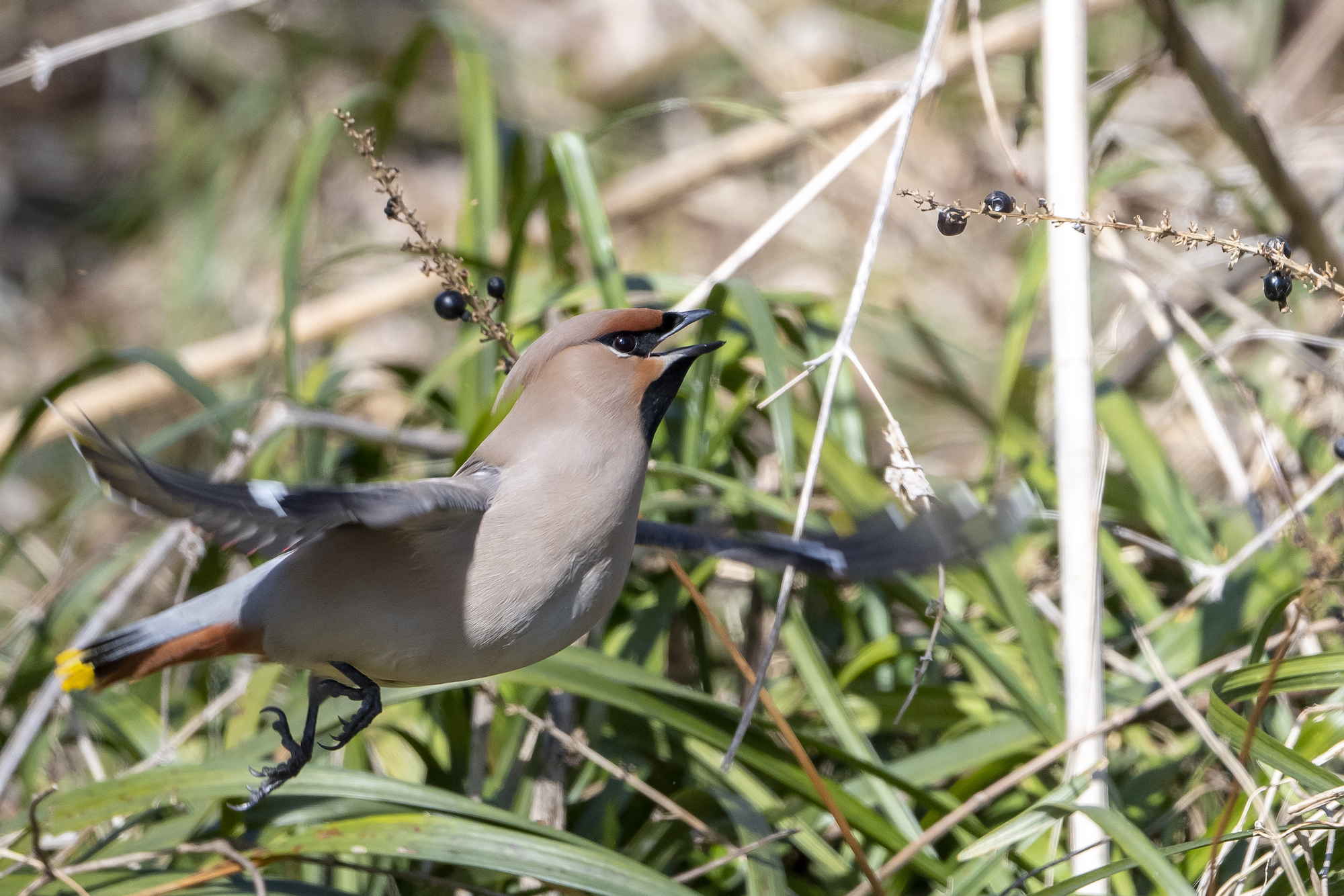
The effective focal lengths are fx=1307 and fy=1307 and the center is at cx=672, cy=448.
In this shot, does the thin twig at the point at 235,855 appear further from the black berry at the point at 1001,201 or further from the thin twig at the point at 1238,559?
the thin twig at the point at 1238,559

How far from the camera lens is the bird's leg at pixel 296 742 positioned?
221 centimetres

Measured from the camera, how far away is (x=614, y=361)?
220 cm

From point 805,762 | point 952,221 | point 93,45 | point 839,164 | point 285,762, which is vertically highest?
point 93,45

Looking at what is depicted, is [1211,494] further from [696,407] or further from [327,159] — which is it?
[327,159]

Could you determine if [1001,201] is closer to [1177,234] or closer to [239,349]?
[1177,234]

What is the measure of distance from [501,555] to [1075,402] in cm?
102

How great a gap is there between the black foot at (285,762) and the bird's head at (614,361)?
71cm

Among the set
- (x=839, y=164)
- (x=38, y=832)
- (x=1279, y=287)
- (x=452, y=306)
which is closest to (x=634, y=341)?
(x=452, y=306)

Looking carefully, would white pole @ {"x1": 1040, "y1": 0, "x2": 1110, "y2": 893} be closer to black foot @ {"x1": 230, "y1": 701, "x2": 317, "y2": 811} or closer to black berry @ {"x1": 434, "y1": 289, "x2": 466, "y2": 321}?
black berry @ {"x1": 434, "y1": 289, "x2": 466, "y2": 321}

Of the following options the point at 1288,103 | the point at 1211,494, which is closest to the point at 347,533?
the point at 1211,494

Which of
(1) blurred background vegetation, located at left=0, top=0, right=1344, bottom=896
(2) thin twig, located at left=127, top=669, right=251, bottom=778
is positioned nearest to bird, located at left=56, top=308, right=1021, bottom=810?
(1) blurred background vegetation, located at left=0, top=0, right=1344, bottom=896

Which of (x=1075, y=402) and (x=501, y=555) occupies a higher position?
(x=1075, y=402)

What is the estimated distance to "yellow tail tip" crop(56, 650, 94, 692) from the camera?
6.77ft

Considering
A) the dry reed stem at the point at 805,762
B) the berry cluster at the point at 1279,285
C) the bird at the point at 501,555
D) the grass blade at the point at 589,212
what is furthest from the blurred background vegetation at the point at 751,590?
the berry cluster at the point at 1279,285
